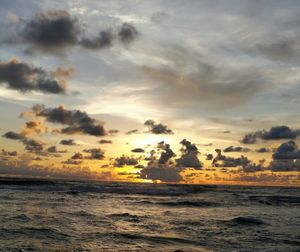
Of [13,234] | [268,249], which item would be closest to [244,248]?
[268,249]

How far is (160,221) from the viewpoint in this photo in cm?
2606

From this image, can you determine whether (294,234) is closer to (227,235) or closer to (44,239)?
(227,235)

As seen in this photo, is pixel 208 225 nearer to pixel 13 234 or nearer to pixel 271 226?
pixel 271 226

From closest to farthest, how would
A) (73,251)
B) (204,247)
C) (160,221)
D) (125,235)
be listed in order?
(73,251), (204,247), (125,235), (160,221)

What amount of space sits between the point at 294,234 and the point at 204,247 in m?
7.75

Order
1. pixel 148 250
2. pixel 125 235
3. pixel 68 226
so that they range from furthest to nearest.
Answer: pixel 68 226 → pixel 125 235 → pixel 148 250

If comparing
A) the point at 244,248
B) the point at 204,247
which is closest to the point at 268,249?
the point at 244,248

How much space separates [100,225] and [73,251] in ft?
25.2

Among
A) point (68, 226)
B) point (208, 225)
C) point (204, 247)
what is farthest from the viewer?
point (208, 225)

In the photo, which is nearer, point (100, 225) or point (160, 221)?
point (100, 225)

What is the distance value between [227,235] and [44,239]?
9.79 m

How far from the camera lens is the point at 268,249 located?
17.0 meters

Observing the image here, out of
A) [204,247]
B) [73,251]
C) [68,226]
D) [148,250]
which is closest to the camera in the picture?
[73,251]

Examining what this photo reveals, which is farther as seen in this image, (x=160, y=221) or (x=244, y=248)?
(x=160, y=221)
